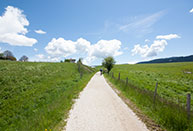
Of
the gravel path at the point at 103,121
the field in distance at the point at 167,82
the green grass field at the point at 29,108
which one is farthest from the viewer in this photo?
the field in distance at the point at 167,82

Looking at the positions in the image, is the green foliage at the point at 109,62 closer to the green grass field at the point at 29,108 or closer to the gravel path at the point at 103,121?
the green grass field at the point at 29,108

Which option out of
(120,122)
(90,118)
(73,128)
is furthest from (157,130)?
(73,128)

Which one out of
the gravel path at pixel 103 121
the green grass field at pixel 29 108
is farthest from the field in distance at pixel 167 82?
the green grass field at pixel 29 108

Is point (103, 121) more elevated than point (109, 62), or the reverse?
point (109, 62)

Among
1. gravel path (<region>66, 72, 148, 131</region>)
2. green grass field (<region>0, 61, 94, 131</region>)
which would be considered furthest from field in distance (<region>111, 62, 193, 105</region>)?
green grass field (<region>0, 61, 94, 131</region>)

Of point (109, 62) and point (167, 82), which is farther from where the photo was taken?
point (109, 62)

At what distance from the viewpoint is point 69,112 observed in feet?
16.7

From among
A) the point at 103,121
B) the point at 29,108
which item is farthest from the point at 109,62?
the point at 103,121

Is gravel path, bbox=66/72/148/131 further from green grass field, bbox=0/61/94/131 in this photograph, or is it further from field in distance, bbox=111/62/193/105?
field in distance, bbox=111/62/193/105

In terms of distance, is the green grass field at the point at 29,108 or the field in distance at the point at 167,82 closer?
the green grass field at the point at 29,108

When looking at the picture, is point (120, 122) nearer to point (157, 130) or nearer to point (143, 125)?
point (143, 125)

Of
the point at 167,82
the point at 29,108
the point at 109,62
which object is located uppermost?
the point at 109,62

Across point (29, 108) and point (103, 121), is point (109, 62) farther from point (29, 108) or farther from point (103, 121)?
point (103, 121)

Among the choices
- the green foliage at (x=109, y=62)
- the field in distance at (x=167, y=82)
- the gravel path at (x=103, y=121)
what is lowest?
the field in distance at (x=167, y=82)
